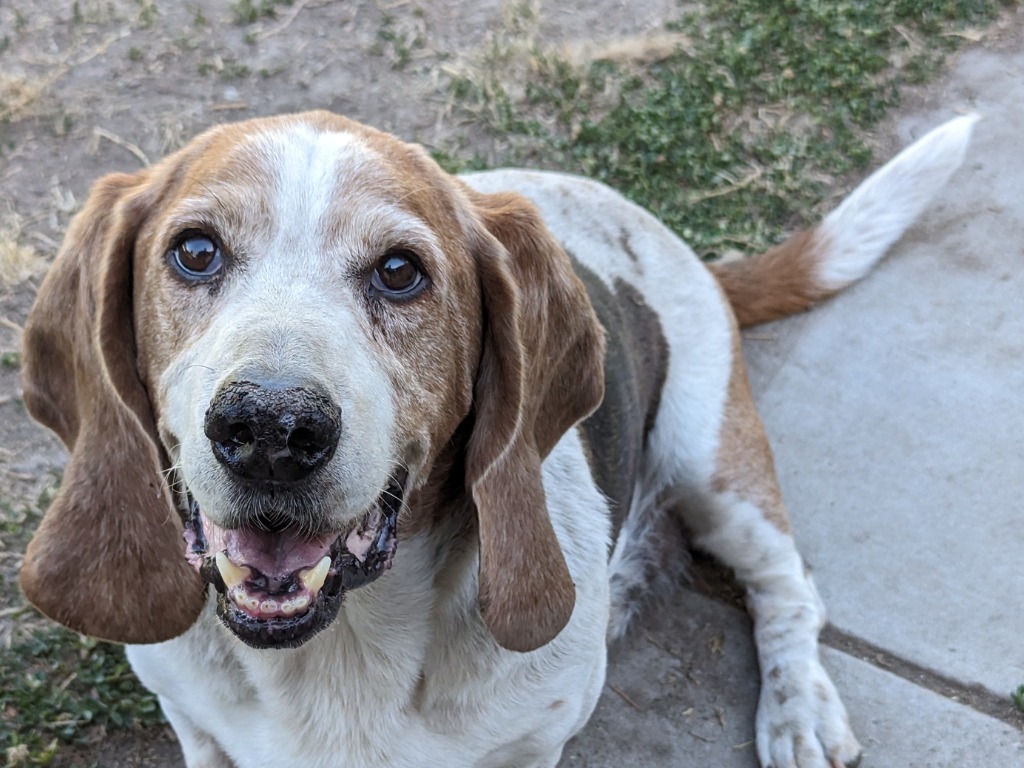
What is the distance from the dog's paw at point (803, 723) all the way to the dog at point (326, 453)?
74cm

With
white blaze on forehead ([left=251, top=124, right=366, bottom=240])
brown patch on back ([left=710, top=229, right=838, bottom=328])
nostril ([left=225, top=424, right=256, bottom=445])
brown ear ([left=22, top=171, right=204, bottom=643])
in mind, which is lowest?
brown patch on back ([left=710, top=229, right=838, bottom=328])

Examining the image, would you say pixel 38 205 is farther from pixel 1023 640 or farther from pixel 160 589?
pixel 1023 640

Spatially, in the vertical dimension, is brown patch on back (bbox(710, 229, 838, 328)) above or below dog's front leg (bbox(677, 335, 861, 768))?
above

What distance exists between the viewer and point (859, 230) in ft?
14.7

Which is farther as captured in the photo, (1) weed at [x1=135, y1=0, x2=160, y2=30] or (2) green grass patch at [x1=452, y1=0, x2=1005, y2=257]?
(1) weed at [x1=135, y1=0, x2=160, y2=30]

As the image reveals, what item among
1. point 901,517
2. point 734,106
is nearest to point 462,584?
point 901,517

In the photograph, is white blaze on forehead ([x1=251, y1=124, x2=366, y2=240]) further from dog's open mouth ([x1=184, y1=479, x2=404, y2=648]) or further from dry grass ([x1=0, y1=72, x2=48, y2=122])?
dry grass ([x1=0, y1=72, x2=48, y2=122])

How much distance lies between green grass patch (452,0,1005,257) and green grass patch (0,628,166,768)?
2923 millimetres

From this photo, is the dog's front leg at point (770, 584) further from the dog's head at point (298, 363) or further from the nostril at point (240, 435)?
the nostril at point (240, 435)

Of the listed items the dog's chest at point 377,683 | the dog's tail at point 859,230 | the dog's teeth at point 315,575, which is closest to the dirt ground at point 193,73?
the dog's tail at point 859,230

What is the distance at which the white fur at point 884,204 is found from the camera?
4.47 metres

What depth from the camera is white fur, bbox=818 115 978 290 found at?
447cm

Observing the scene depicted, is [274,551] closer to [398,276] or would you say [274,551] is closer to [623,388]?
[398,276]

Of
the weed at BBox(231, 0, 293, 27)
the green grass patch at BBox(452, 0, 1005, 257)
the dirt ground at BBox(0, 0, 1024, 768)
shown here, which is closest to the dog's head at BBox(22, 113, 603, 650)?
the dirt ground at BBox(0, 0, 1024, 768)
